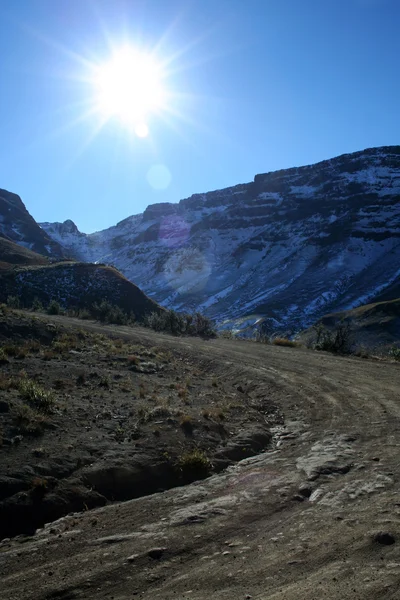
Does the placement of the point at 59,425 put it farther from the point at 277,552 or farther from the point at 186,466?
the point at 277,552

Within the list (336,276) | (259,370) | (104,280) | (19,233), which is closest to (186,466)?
(259,370)

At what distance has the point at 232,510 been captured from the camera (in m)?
6.47

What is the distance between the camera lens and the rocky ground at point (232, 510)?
475 centimetres

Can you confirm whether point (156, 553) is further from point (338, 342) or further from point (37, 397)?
point (338, 342)

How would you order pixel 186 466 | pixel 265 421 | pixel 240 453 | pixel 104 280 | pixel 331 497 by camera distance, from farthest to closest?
1. pixel 104 280
2. pixel 265 421
3. pixel 240 453
4. pixel 186 466
5. pixel 331 497

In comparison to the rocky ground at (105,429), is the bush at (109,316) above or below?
above

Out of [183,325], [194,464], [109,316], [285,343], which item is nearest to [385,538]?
[194,464]

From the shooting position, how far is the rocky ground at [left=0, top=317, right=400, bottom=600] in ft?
15.6

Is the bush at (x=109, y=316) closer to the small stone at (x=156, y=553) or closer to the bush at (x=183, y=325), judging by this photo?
the bush at (x=183, y=325)

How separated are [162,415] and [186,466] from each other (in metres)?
2.69

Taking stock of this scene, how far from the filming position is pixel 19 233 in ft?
613

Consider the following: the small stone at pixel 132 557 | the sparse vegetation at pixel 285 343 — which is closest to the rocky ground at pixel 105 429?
the small stone at pixel 132 557

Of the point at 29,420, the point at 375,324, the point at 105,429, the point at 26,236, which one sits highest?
the point at 26,236

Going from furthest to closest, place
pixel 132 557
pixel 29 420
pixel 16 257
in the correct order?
→ pixel 16 257 < pixel 29 420 < pixel 132 557
